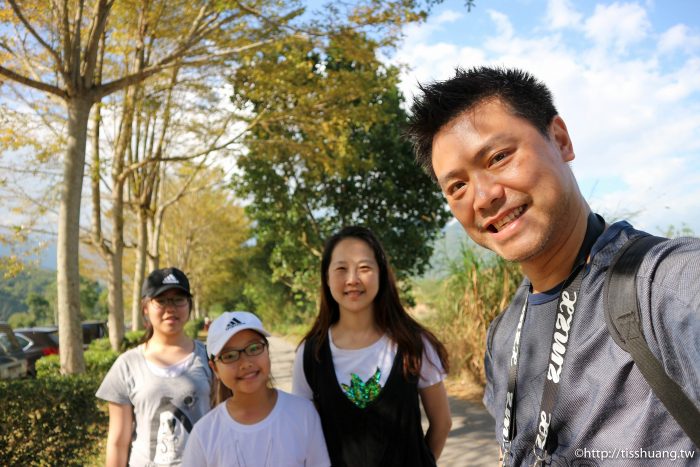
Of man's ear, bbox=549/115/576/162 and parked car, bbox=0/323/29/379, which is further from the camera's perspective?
parked car, bbox=0/323/29/379

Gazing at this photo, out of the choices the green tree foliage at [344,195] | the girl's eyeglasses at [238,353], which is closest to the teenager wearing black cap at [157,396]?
the girl's eyeglasses at [238,353]

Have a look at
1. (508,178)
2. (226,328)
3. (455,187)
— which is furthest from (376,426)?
(508,178)

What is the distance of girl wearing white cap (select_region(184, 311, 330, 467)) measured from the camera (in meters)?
2.36

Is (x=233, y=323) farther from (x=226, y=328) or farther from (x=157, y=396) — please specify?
(x=157, y=396)

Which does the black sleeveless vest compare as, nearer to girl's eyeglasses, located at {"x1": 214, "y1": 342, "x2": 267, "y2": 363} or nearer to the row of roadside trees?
girl's eyeglasses, located at {"x1": 214, "y1": 342, "x2": 267, "y2": 363}

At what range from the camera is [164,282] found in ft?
11.4

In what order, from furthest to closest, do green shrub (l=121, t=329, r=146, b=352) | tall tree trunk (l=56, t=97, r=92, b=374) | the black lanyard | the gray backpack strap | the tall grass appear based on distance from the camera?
Result: 1. green shrub (l=121, t=329, r=146, b=352)
2. the tall grass
3. tall tree trunk (l=56, t=97, r=92, b=374)
4. the black lanyard
5. the gray backpack strap

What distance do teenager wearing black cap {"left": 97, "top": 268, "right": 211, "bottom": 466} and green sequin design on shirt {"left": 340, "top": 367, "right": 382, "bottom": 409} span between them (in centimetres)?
111

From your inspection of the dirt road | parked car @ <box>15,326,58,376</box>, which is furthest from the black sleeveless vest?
parked car @ <box>15,326,58,376</box>

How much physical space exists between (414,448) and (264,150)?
10405 mm

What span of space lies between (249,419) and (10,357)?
9889 millimetres

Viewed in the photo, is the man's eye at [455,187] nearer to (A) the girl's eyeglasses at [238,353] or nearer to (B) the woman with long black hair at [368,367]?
(B) the woman with long black hair at [368,367]

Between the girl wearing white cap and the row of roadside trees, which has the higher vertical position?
the row of roadside trees

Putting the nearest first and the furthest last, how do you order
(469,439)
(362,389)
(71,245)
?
(362,389)
(469,439)
(71,245)
